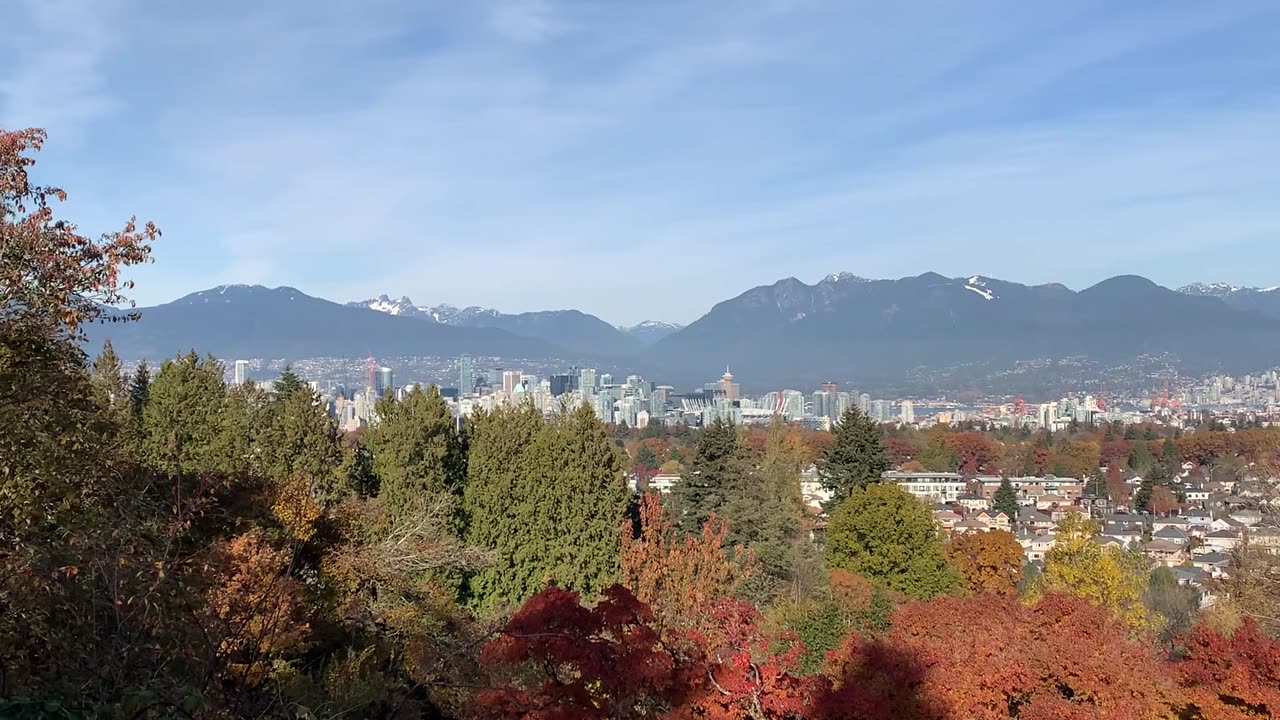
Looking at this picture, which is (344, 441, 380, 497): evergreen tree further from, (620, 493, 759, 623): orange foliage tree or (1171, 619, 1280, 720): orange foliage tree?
(1171, 619, 1280, 720): orange foliage tree

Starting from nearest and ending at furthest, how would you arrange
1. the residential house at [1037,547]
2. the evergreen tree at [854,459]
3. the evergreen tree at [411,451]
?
the evergreen tree at [411,451] → the evergreen tree at [854,459] → the residential house at [1037,547]

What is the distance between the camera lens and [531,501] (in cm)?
1451

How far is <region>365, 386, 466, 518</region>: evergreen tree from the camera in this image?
1405 centimetres

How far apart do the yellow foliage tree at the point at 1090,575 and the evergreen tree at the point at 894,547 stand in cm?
175

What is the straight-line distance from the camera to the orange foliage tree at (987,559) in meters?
20.3

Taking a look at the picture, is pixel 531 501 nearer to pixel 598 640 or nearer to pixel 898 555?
pixel 898 555

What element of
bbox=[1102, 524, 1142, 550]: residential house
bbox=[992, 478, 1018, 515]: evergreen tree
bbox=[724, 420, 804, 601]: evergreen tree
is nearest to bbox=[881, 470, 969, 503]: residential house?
bbox=[992, 478, 1018, 515]: evergreen tree

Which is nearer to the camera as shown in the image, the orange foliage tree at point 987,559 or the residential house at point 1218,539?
the orange foliage tree at point 987,559

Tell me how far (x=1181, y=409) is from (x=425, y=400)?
140073 millimetres

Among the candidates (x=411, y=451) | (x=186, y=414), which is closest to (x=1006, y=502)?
(x=411, y=451)

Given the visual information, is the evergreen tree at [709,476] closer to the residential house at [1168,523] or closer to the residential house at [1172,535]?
the residential house at [1172,535]

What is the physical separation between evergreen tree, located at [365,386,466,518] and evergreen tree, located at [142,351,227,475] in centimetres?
233

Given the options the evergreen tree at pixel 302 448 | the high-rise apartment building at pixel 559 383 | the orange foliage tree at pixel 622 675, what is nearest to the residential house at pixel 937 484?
the evergreen tree at pixel 302 448

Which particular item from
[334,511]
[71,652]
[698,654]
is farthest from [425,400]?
[71,652]
